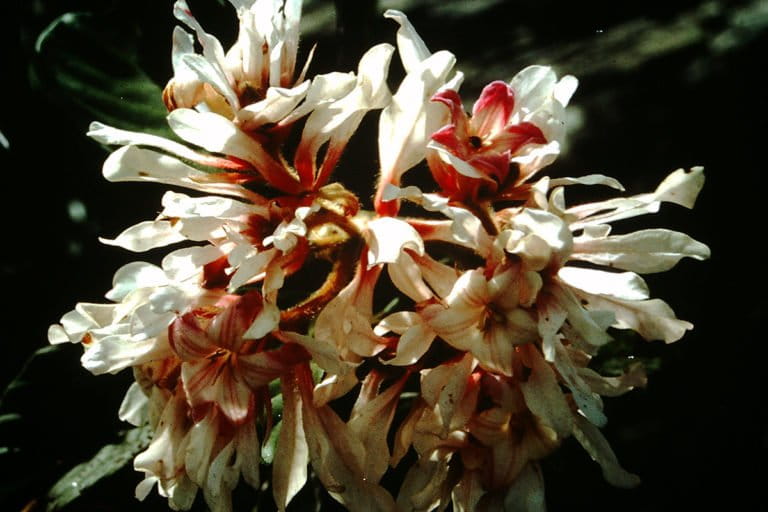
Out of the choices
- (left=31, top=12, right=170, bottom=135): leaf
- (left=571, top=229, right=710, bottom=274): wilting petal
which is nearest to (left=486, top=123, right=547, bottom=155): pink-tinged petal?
(left=571, top=229, right=710, bottom=274): wilting petal

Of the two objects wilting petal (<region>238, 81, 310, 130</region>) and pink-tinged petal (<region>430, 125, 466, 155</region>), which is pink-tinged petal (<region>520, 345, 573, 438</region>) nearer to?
pink-tinged petal (<region>430, 125, 466, 155</region>)

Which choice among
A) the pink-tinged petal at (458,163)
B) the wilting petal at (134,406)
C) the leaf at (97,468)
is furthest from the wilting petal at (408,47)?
the leaf at (97,468)

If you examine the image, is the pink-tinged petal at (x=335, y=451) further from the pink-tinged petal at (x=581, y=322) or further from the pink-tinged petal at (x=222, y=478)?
the pink-tinged petal at (x=581, y=322)

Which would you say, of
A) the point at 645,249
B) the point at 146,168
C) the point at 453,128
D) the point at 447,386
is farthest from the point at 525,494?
the point at 146,168

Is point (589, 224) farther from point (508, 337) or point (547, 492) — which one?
point (547, 492)

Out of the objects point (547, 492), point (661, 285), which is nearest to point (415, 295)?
point (547, 492)
